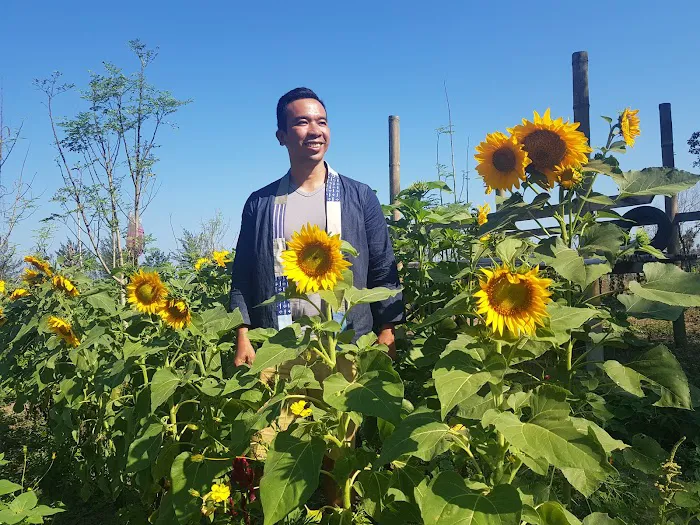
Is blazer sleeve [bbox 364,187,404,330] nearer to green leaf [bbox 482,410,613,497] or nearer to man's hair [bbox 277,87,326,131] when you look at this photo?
man's hair [bbox 277,87,326,131]

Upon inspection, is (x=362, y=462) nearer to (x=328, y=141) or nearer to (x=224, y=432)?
(x=224, y=432)

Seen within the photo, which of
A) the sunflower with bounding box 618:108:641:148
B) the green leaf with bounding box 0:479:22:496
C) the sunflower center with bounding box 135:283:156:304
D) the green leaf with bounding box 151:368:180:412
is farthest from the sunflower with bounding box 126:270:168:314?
the sunflower with bounding box 618:108:641:148

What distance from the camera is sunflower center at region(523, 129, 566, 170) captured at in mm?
1514

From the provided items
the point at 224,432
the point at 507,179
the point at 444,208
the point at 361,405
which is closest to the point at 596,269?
the point at 507,179

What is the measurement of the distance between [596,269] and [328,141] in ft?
4.32

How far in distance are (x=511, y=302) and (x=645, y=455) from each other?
88cm

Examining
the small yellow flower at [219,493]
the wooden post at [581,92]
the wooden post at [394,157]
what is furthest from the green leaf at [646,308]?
the wooden post at [394,157]

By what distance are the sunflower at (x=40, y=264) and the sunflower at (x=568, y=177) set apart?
229cm

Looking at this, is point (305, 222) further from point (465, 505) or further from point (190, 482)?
point (465, 505)

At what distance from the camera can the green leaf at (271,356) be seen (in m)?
1.36

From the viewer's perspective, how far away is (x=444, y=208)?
312cm

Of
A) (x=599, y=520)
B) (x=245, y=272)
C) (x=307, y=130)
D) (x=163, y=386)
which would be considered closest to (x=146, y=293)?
(x=163, y=386)

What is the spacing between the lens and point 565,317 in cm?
130

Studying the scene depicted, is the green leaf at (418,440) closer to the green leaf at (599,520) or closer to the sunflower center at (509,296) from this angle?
the sunflower center at (509,296)
